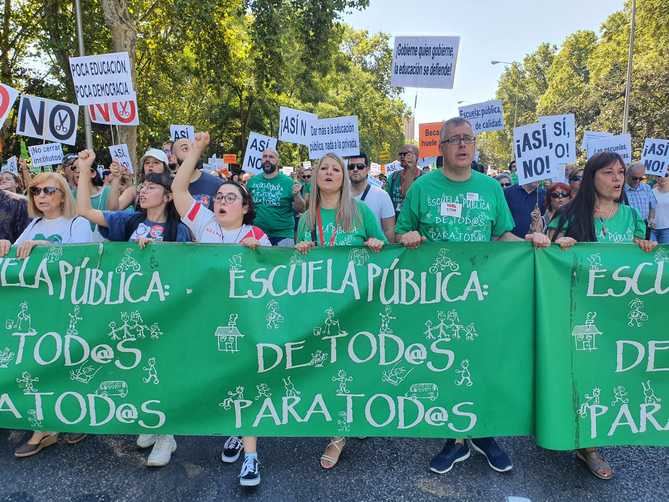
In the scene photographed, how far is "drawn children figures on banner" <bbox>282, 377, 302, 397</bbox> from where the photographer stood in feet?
10.1

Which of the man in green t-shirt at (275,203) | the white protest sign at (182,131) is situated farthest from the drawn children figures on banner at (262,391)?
the white protest sign at (182,131)

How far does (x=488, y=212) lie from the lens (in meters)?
3.27

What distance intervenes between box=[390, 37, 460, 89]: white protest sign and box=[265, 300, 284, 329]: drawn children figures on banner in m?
4.28

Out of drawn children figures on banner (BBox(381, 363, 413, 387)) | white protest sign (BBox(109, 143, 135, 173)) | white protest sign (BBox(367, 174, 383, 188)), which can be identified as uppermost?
white protest sign (BBox(109, 143, 135, 173))

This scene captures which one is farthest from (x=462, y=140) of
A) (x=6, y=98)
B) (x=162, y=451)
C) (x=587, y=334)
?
(x=6, y=98)

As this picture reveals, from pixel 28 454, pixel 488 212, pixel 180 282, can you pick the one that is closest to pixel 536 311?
pixel 488 212

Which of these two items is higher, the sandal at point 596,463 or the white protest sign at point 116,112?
the white protest sign at point 116,112

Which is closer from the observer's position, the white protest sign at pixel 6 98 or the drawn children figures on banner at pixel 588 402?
the drawn children figures on banner at pixel 588 402

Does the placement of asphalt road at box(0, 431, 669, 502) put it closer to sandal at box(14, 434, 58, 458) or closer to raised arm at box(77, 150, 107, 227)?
sandal at box(14, 434, 58, 458)

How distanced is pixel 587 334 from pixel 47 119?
6.06m

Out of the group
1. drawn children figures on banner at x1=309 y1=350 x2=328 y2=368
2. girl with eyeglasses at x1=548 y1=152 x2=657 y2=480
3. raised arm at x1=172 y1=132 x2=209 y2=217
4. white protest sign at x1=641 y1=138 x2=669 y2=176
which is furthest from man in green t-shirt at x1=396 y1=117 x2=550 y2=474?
white protest sign at x1=641 y1=138 x2=669 y2=176

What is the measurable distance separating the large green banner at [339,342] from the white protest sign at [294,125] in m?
4.71

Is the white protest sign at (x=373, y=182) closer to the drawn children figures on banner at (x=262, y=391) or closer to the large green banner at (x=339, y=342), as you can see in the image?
the large green banner at (x=339, y=342)

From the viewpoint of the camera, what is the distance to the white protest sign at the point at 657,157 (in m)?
8.02
